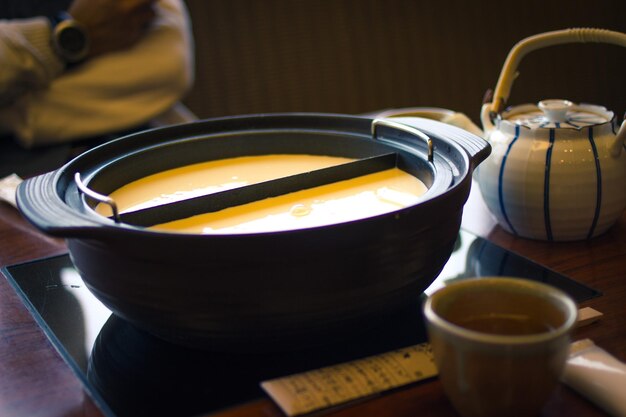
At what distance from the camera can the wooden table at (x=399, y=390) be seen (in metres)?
0.64

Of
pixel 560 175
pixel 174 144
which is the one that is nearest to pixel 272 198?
pixel 174 144

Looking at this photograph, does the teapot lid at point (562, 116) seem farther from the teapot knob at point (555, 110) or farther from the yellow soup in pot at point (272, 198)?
the yellow soup in pot at point (272, 198)

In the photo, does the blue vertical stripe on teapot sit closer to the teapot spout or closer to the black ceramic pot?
the teapot spout

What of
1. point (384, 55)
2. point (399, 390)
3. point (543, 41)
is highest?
point (543, 41)

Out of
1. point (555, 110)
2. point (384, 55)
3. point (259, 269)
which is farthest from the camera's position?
point (384, 55)

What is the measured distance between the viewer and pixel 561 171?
0.95 meters

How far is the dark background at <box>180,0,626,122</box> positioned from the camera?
3.13 meters

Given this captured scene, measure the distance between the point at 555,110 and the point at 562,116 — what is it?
0.02 meters

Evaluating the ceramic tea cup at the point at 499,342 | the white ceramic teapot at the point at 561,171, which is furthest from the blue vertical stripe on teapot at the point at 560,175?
the ceramic tea cup at the point at 499,342

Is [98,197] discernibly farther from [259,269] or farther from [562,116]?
[562,116]

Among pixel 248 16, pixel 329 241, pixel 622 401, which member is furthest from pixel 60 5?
pixel 622 401

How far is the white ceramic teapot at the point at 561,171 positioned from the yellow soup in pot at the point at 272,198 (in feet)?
0.52

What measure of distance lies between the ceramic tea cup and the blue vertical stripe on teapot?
39cm

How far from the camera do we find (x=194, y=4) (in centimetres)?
299
